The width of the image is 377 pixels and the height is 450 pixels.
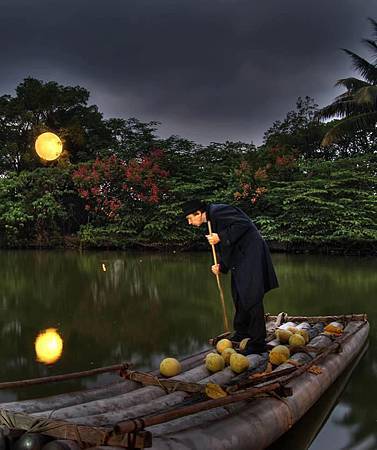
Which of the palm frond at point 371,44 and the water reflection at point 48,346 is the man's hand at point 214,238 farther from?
the palm frond at point 371,44

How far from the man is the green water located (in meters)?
0.95

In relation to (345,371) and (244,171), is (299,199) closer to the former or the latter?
(244,171)

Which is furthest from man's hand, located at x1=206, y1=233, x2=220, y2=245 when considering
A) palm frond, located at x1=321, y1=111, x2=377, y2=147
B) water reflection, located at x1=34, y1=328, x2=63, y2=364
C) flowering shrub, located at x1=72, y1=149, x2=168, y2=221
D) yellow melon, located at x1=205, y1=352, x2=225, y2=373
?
flowering shrub, located at x1=72, y1=149, x2=168, y2=221

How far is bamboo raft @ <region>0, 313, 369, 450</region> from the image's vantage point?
211 cm

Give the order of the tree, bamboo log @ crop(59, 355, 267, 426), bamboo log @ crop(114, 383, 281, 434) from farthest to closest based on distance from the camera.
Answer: the tree
bamboo log @ crop(59, 355, 267, 426)
bamboo log @ crop(114, 383, 281, 434)

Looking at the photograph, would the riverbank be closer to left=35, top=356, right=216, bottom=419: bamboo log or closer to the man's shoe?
the man's shoe

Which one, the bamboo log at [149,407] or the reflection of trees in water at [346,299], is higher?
the bamboo log at [149,407]

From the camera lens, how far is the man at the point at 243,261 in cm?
409

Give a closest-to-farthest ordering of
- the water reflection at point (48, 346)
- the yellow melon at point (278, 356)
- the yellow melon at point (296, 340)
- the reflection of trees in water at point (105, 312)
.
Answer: the yellow melon at point (278, 356) < the yellow melon at point (296, 340) < the water reflection at point (48, 346) < the reflection of trees in water at point (105, 312)

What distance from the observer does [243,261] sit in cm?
423

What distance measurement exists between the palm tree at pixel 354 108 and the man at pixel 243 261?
1216 cm

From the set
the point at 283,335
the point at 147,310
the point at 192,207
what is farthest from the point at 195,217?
the point at 147,310

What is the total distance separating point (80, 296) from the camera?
898 cm

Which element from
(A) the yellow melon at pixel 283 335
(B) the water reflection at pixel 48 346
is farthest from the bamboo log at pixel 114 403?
(B) the water reflection at pixel 48 346
